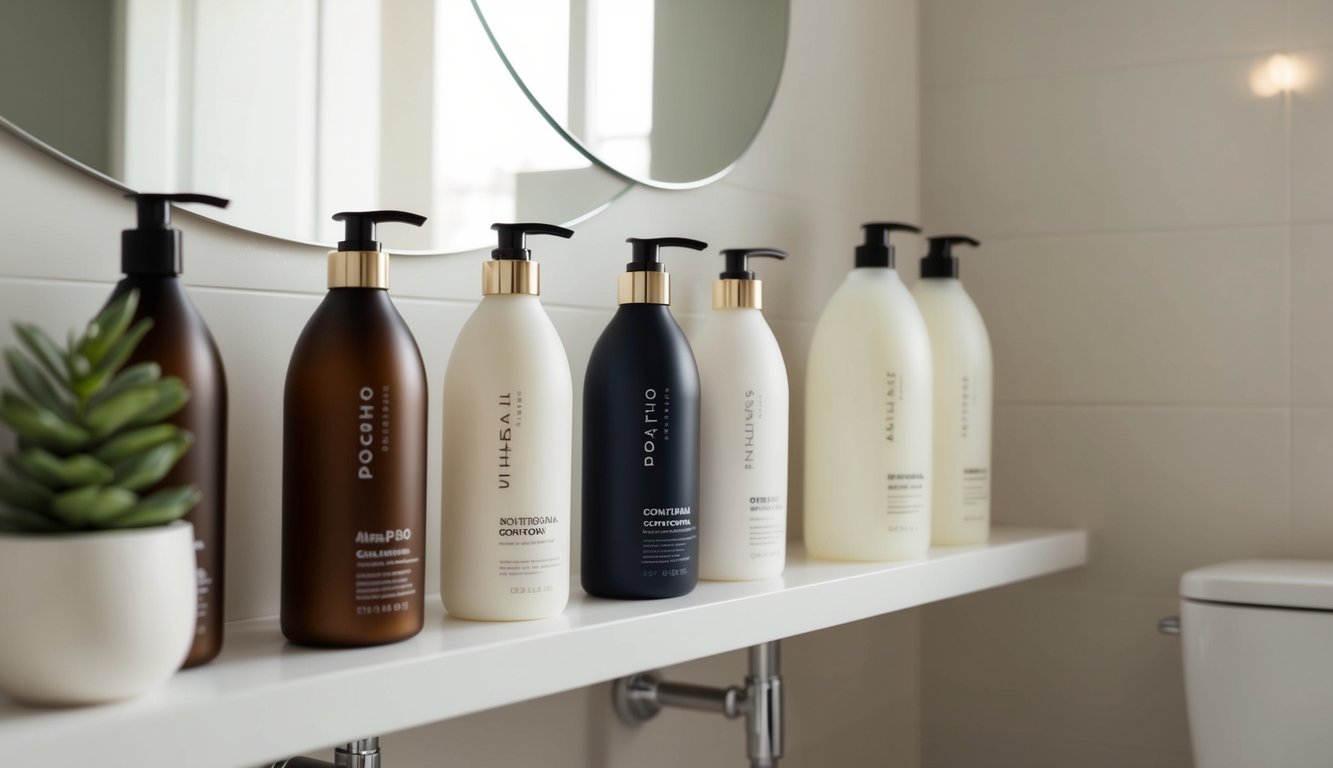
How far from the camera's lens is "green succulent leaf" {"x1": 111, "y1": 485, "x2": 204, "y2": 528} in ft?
1.48

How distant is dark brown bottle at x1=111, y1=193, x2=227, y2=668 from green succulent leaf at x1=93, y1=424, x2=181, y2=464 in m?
0.06

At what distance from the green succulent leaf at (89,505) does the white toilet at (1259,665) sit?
3.07 feet

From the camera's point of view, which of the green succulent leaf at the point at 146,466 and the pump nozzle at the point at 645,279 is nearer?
the green succulent leaf at the point at 146,466

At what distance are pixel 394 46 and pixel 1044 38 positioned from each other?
836mm

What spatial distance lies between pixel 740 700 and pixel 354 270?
529 mm

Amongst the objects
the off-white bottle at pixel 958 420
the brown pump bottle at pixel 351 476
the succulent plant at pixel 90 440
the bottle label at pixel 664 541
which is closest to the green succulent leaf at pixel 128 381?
the succulent plant at pixel 90 440

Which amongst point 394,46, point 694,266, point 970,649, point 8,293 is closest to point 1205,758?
point 970,649

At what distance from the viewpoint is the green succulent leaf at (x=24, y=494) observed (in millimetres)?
443

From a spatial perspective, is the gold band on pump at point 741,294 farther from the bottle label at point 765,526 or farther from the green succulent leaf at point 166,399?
the green succulent leaf at point 166,399

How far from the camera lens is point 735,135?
3.51 ft

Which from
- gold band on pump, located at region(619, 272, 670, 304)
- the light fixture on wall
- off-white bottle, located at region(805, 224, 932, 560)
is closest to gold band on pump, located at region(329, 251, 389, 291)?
gold band on pump, located at region(619, 272, 670, 304)

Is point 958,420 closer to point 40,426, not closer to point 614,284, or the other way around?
point 614,284

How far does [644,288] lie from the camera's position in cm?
76

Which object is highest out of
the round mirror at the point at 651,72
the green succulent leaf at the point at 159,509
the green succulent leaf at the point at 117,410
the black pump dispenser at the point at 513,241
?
the round mirror at the point at 651,72
